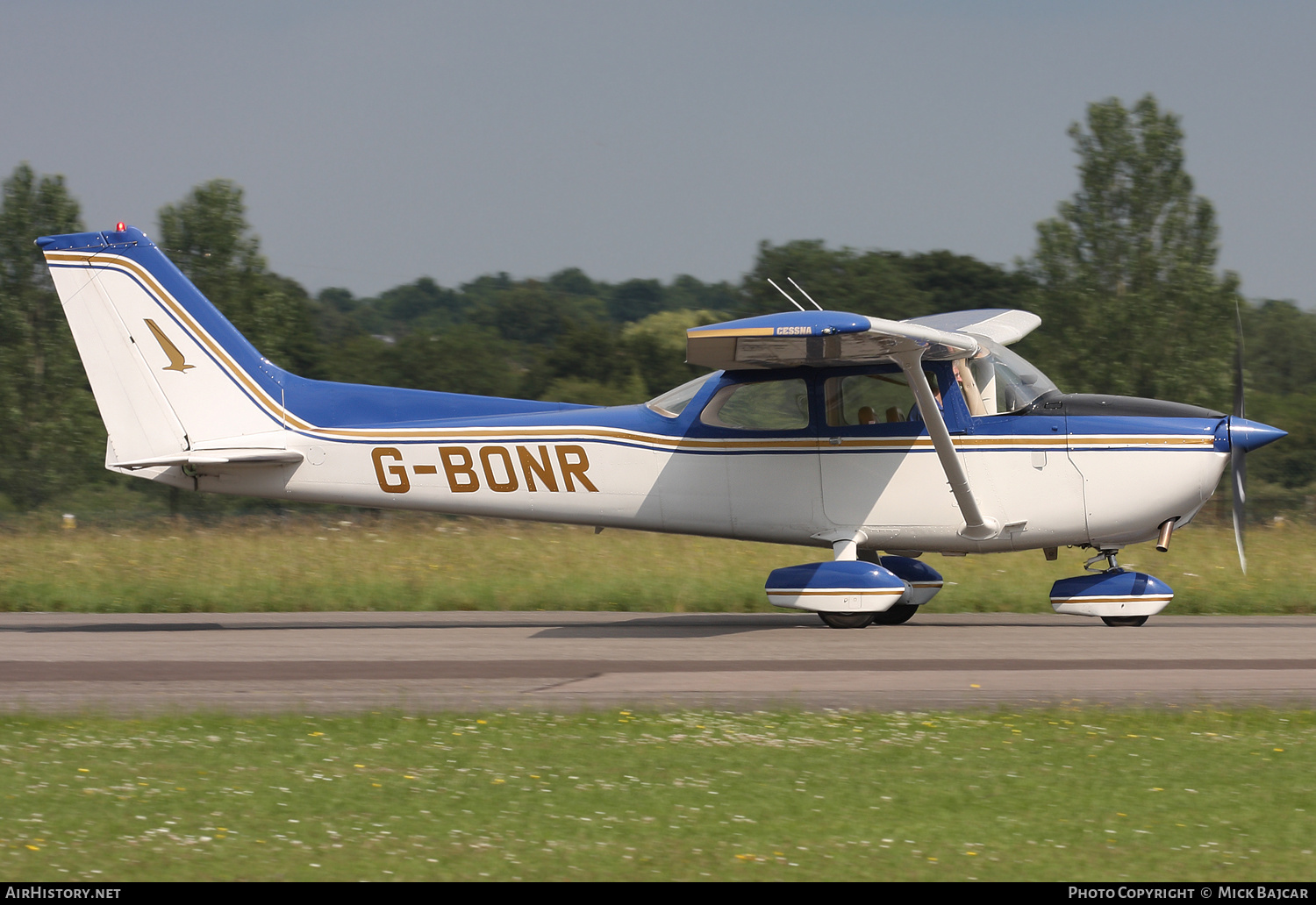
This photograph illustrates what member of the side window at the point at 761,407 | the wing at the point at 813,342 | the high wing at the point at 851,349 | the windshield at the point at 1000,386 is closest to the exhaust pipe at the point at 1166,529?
the high wing at the point at 851,349

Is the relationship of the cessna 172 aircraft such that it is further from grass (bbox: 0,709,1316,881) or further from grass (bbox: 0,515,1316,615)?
grass (bbox: 0,709,1316,881)

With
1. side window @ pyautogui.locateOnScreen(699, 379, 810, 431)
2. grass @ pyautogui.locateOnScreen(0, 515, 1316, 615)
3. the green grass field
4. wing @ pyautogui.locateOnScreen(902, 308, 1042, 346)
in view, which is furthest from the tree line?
the green grass field

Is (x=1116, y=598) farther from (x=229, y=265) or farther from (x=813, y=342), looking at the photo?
(x=229, y=265)

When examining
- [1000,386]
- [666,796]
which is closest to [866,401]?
[1000,386]

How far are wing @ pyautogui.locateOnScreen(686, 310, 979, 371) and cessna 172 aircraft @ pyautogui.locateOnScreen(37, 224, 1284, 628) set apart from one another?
0.04 metres

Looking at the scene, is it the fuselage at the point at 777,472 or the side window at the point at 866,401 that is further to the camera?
the side window at the point at 866,401

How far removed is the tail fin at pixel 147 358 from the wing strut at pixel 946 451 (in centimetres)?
570

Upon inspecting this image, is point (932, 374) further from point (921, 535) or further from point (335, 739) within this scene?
point (335, 739)

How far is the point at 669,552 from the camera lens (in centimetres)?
1653

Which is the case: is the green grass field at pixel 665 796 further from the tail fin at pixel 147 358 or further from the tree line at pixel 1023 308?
the tree line at pixel 1023 308

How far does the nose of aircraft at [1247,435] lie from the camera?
10195 mm

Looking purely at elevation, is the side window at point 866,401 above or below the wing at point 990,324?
below

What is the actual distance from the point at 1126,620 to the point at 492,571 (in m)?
7.39

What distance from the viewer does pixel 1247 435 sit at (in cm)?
1020
